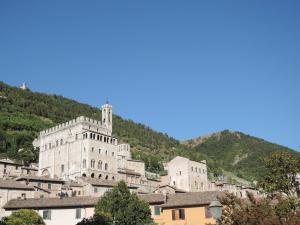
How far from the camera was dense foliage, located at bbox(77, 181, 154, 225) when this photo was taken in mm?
37281

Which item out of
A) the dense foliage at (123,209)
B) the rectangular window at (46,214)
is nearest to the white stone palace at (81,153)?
the rectangular window at (46,214)

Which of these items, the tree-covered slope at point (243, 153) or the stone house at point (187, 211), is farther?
the tree-covered slope at point (243, 153)

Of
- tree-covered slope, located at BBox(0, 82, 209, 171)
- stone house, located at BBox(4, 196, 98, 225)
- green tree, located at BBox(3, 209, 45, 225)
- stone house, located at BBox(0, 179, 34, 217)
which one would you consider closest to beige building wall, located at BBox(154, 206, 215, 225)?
stone house, located at BBox(4, 196, 98, 225)

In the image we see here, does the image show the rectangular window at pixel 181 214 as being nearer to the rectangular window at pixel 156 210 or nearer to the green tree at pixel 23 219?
the rectangular window at pixel 156 210

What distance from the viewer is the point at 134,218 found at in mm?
37375

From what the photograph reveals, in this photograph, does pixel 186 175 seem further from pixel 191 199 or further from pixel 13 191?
pixel 191 199

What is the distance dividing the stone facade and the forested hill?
12270 millimetres

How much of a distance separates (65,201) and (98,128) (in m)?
37.4

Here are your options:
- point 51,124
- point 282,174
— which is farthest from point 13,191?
point 51,124

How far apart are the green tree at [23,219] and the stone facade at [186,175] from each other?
Result: 49.4 metres

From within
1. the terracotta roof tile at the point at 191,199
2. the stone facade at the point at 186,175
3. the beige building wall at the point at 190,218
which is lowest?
the beige building wall at the point at 190,218

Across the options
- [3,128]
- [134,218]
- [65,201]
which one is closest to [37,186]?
[65,201]

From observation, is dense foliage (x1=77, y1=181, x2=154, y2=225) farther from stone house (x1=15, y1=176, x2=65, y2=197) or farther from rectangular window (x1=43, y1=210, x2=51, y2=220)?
stone house (x1=15, y1=176, x2=65, y2=197)

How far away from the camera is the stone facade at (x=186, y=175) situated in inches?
3388
